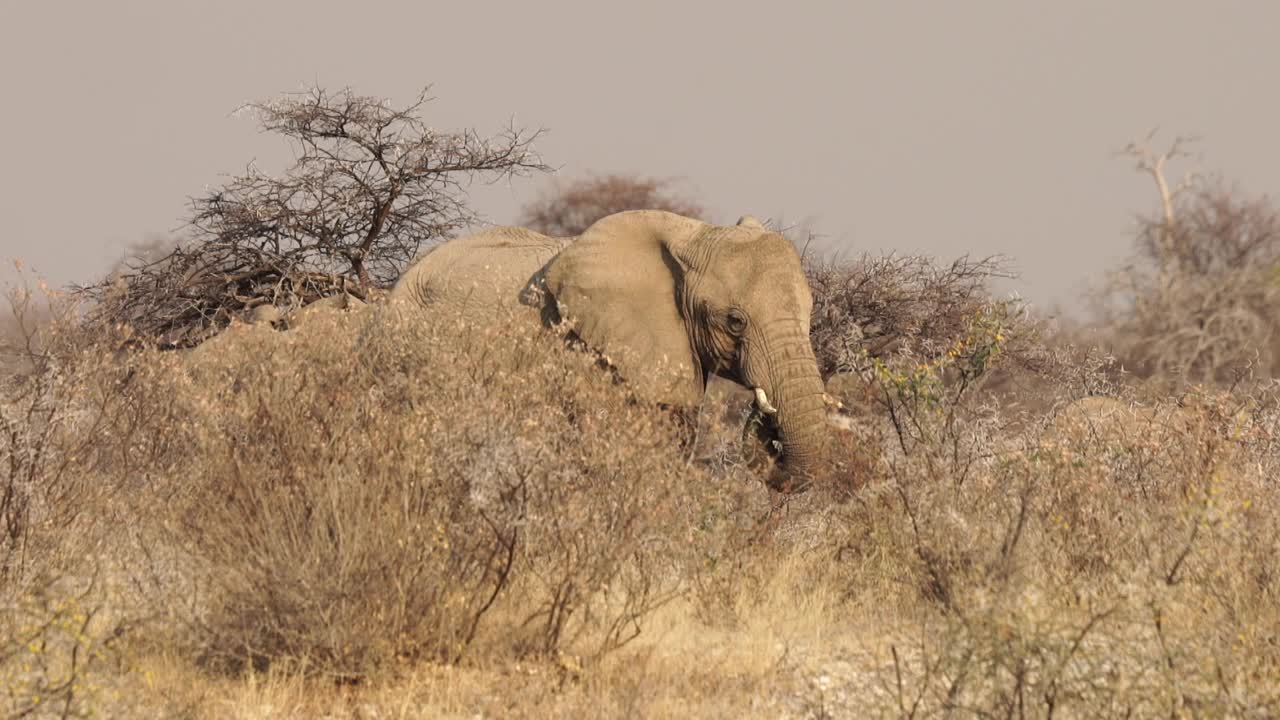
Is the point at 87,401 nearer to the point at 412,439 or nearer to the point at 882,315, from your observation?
the point at 412,439

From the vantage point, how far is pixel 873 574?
7590 mm

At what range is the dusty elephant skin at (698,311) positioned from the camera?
9.43 meters

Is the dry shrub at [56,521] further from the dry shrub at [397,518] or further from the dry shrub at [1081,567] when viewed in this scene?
the dry shrub at [1081,567]

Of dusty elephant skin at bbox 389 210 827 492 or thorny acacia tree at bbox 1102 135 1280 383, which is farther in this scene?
thorny acacia tree at bbox 1102 135 1280 383

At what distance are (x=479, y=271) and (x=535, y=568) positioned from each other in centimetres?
586

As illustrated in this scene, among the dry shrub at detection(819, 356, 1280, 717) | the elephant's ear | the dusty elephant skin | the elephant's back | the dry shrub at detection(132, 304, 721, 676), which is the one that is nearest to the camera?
the dry shrub at detection(819, 356, 1280, 717)

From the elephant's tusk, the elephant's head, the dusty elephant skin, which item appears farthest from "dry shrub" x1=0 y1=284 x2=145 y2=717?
the elephant's tusk

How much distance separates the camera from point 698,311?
9930 mm

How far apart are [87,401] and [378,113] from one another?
8291 mm

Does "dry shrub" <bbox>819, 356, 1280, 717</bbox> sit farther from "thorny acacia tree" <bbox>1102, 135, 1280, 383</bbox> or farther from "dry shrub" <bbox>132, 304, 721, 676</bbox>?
"thorny acacia tree" <bbox>1102, 135, 1280, 383</bbox>

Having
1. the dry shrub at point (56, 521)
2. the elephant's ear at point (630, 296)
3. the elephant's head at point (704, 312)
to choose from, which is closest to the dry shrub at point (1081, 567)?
the elephant's head at point (704, 312)

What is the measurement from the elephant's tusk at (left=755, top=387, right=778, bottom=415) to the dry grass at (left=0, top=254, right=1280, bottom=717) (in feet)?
5.59

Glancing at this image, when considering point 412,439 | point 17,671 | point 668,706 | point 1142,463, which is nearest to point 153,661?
point 17,671

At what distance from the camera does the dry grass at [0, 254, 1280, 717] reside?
5.17m
